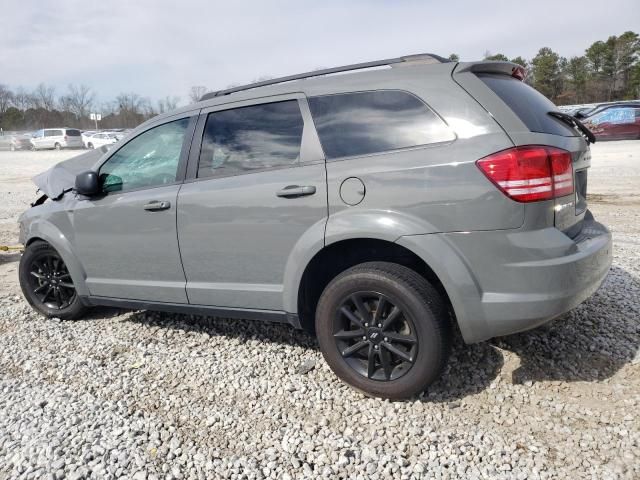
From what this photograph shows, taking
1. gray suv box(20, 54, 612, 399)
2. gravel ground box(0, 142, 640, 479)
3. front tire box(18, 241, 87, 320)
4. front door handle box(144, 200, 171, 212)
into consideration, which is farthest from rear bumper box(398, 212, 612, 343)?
front tire box(18, 241, 87, 320)

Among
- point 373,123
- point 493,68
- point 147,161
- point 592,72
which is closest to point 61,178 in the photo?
point 147,161

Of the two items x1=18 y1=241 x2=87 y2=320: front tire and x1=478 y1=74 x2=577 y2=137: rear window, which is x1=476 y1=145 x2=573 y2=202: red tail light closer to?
x1=478 y1=74 x2=577 y2=137: rear window

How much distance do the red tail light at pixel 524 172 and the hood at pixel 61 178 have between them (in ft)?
11.3

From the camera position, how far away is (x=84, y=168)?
4.67m

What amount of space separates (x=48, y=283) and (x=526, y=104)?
415cm

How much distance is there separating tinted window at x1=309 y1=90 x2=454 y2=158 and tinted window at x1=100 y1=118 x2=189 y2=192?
3.87 ft

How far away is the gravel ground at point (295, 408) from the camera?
247cm

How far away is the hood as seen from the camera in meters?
4.34

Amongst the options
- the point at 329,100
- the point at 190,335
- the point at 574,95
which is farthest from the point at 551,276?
the point at 574,95

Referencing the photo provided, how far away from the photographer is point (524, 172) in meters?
2.53

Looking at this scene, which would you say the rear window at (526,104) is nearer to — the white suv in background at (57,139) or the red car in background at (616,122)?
the red car in background at (616,122)

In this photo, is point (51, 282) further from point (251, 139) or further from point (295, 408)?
point (295, 408)

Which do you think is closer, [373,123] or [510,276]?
[510,276]

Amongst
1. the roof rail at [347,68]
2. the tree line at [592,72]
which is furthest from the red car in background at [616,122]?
the tree line at [592,72]
